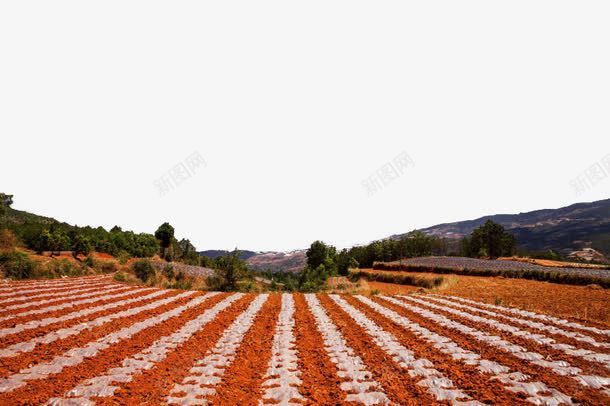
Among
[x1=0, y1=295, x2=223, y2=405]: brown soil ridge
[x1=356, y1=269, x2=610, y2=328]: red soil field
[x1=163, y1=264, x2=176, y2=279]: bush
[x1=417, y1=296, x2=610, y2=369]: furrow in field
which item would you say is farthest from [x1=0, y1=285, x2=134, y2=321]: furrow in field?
[x1=356, y1=269, x2=610, y2=328]: red soil field

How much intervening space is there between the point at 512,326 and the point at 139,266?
2397 centimetres

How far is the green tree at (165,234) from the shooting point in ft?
195

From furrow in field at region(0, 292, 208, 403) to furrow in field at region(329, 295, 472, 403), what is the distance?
6085 mm

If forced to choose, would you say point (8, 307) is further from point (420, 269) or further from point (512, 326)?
point (420, 269)

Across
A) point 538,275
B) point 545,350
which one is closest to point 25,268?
point 545,350

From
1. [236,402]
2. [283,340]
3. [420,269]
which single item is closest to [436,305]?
[283,340]

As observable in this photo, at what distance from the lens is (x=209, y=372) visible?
6.32 meters

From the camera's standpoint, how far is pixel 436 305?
48.4 feet

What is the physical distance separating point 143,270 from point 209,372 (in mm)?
21284

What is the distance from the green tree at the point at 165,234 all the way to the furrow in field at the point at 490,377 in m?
57.3

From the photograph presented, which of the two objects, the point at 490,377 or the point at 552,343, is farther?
the point at 552,343

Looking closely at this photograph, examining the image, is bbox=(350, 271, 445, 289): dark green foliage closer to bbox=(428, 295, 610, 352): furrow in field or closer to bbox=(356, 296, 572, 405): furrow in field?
bbox=(428, 295, 610, 352): furrow in field

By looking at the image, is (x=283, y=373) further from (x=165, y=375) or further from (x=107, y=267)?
(x=107, y=267)

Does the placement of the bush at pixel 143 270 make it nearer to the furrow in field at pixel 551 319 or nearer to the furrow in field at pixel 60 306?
the furrow in field at pixel 60 306
